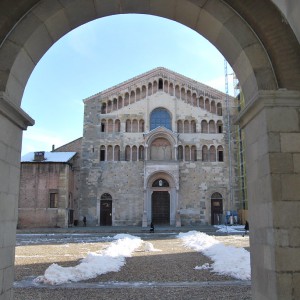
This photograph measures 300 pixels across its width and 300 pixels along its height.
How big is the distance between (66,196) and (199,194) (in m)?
13.1

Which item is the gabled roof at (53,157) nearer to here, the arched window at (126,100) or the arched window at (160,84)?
the arched window at (126,100)

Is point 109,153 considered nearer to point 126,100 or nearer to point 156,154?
point 156,154

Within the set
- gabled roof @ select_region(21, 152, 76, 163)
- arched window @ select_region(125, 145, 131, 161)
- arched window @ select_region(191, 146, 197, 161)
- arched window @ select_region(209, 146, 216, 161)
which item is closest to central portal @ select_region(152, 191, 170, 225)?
arched window @ select_region(191, 146, 197, 161)

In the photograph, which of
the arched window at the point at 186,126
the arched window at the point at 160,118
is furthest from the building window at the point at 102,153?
the arched window at the point at 186,126

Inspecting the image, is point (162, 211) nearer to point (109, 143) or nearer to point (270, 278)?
point (109, 143)

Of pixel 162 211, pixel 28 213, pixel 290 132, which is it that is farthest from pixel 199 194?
pixel 290 132

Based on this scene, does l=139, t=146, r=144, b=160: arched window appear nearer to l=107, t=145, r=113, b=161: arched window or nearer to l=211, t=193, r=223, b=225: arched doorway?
l=107, t=145, r=113, b=161: arched window

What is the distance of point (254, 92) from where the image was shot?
18.4 feet

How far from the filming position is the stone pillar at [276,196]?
496 cm

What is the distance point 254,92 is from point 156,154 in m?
32.9

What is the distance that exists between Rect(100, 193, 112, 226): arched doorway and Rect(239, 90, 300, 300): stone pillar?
107 feet

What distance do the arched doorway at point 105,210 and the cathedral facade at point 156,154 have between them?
100mm

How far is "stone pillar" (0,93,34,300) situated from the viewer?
5.43 meters

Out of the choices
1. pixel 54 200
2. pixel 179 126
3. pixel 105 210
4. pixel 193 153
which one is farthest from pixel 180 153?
pixel 54 200
